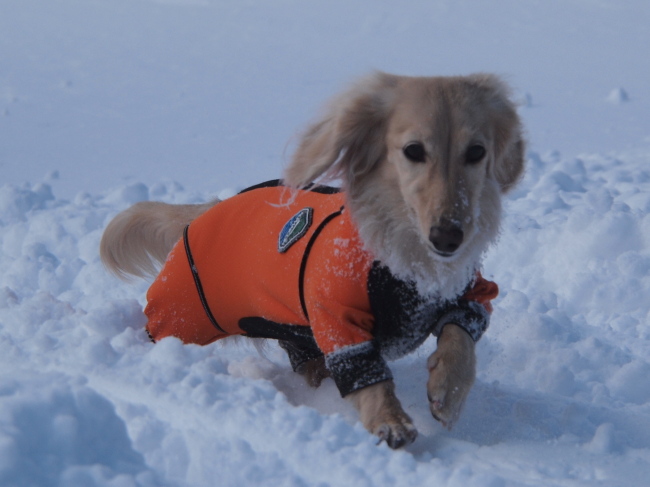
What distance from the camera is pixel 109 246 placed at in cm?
296

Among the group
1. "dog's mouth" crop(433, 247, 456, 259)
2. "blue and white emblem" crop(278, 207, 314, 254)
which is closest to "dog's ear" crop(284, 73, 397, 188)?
"blue and white emblem" crop(278, 207, 314, 254)

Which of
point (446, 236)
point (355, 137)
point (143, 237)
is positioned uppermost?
point (355, 137)

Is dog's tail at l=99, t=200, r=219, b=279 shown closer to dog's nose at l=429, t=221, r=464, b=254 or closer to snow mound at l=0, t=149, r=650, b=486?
snow mound at l=0, t=149, r=650, b=486

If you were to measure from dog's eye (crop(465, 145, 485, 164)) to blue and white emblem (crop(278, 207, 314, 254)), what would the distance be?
1.71ft

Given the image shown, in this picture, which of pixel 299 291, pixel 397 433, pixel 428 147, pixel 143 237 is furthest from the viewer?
pixel 143 237

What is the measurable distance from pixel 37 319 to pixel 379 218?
47.4 inches

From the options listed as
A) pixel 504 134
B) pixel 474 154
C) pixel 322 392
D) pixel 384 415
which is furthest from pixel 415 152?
pixel 322 392

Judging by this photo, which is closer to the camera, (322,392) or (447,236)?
(447,236)

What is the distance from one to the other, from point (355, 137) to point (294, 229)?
330 millimetres

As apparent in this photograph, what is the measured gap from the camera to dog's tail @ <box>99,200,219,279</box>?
9.65 feet

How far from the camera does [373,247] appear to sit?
217 centimetres

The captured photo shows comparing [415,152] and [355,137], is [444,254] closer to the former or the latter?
[415,152]

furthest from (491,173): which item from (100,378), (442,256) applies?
(100,378)

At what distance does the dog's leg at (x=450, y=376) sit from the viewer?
2.02 meters
